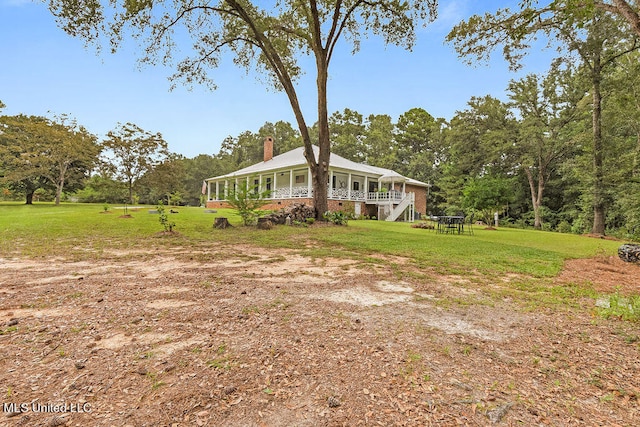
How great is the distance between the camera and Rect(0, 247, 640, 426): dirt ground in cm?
148

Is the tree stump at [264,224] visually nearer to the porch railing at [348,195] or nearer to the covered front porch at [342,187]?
the covered front porch at [342,187]

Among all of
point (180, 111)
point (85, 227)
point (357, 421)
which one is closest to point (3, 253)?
point (85, 227)

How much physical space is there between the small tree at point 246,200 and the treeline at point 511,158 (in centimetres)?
1168

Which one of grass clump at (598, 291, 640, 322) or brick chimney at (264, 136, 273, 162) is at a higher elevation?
brick chimney at (264, 136, 273, 162)

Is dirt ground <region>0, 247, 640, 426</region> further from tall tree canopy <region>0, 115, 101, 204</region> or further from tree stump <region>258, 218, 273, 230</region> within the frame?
tall tree canopy <region>0, 115, 101, 204</region>

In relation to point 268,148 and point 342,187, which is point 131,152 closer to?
point 268,148

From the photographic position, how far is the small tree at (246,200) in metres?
10.4

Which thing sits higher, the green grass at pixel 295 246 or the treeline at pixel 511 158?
the treeline at pixel 511 158

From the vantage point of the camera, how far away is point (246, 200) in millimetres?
10570

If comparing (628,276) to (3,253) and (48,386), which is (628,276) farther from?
(3,253)

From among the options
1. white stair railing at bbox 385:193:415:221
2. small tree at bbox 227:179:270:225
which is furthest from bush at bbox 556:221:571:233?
small tree at bbox 227:179:270:225

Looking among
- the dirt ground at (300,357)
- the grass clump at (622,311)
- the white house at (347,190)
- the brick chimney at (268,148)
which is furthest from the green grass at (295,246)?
the brick chimney at (268,148)

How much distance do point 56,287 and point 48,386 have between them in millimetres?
2465

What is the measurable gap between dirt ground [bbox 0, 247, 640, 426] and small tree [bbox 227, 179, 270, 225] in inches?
270
